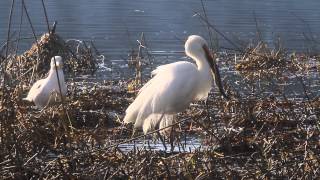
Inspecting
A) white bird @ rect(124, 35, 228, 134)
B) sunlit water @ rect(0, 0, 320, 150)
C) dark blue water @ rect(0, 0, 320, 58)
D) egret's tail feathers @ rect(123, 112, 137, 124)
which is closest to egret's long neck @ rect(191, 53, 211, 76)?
white bird @ rect(124, 35, 228, 134)

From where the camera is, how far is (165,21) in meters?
24.5

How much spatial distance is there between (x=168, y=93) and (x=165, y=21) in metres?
15.9

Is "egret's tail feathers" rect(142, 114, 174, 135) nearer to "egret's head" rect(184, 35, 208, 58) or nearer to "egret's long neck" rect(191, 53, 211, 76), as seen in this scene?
"egret's long neck" rect(191, 53, 211, 76)

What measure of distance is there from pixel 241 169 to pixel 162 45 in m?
12.4

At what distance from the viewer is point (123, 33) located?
2097 cm

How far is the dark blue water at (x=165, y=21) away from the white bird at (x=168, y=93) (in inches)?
303

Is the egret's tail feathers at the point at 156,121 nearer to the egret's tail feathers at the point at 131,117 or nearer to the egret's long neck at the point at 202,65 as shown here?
the egret's tail feathers at the point at 131,117

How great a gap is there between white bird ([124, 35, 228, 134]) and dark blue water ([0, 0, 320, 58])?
7.69m

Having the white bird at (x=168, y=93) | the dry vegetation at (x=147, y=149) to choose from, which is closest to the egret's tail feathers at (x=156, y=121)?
the white bird at (x=168, y=93)

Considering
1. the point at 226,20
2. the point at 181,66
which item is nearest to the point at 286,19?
the point at 226,20

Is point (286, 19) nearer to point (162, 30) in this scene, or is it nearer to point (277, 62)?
Answer: point (162, 30)

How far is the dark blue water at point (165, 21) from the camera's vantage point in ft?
65.6

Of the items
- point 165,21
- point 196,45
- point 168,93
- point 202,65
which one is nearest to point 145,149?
point 168,93

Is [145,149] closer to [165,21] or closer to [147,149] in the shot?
[147,149]
